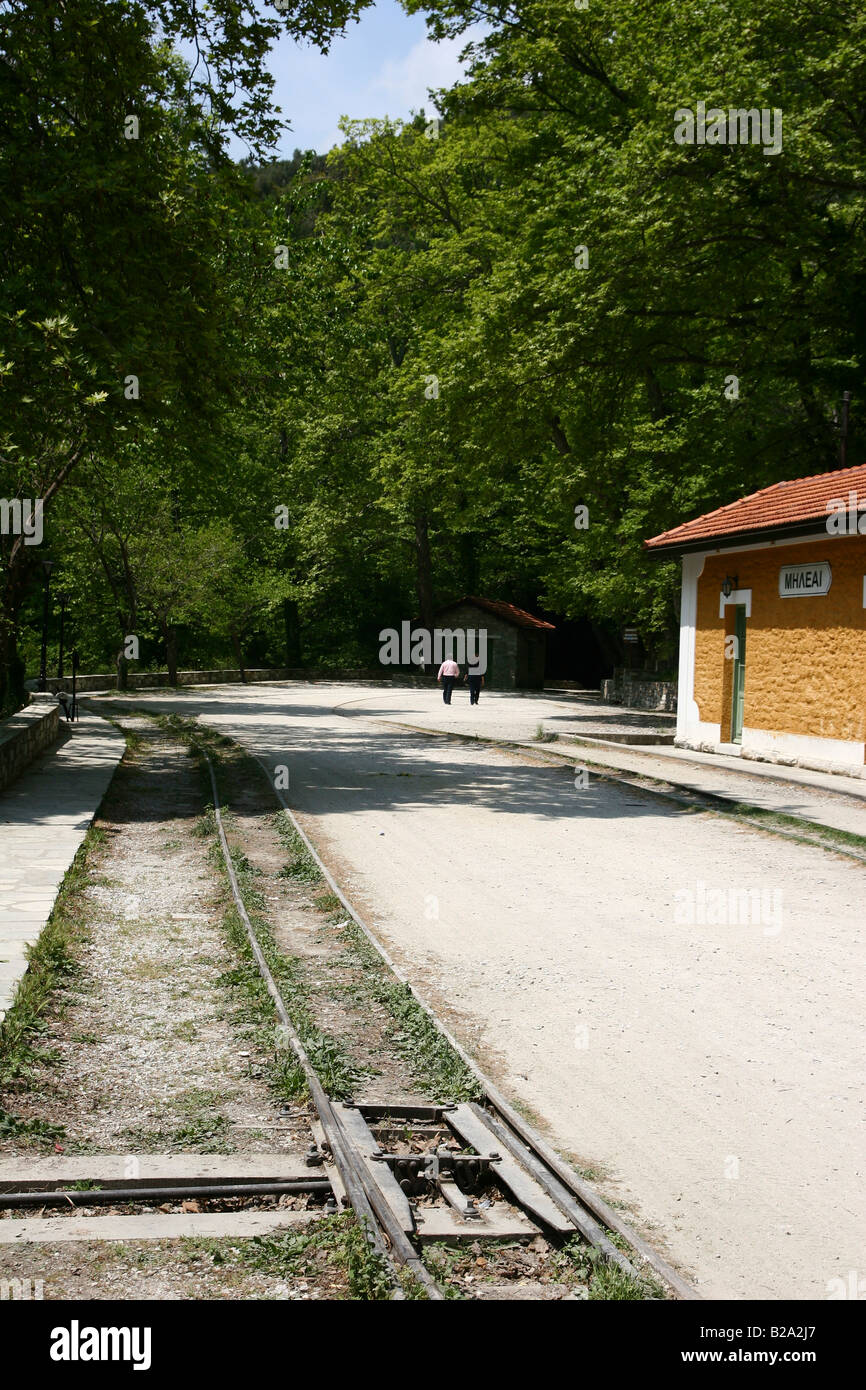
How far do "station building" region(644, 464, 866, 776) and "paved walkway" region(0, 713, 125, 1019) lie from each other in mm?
11171

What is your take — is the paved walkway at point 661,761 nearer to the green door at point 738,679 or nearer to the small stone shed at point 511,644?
the green door at point 738,679

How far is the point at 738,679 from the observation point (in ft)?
71.5

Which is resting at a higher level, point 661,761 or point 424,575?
point 424,575

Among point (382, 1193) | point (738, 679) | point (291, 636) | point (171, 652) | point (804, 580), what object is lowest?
point (382, 1193)

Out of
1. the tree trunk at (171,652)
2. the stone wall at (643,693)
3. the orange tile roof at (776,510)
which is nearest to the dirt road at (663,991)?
the orange tile roof at (776,510)

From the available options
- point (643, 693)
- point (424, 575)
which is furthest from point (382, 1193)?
point (424, 575)

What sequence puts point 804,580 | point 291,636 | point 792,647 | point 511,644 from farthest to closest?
point 291,636 → point 511,644 → point 792,647 → point 804,580

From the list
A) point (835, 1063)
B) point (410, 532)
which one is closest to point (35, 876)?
point (835, 1063)

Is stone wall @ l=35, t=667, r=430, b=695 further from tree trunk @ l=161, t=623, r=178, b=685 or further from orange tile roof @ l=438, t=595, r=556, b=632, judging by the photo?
orange tile roof @ l=438, t=595, r=556, b=632

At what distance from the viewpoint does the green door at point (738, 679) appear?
21.6 meters

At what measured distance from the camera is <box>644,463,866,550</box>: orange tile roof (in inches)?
725

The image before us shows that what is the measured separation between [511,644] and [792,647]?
103 feet

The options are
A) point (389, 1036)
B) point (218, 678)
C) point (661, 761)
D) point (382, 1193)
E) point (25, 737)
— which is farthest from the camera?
point (218, 678)

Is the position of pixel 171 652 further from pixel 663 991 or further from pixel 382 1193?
pixel 382 1193
